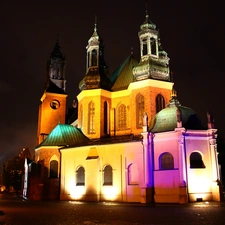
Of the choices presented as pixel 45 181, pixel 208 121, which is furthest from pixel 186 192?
pixel 45 181

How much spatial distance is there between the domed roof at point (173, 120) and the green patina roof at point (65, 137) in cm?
947

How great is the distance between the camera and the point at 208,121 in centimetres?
2714

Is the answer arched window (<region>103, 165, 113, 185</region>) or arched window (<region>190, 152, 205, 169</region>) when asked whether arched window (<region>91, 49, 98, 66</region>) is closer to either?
arched window (<region>103, 165, 113, 185</region>)

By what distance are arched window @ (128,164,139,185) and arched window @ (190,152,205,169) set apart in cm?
504

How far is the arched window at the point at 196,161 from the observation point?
86.2 ft

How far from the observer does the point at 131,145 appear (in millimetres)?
28375

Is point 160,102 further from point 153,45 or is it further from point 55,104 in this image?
point 55,104

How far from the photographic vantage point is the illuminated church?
84.9 ft

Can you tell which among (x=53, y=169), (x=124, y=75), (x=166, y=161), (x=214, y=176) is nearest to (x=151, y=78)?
(x=124, y=75)

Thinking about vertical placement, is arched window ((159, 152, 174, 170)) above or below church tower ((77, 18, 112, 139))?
below

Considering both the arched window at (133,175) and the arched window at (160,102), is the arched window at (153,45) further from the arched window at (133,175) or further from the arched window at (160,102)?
the arched window at (133,175)

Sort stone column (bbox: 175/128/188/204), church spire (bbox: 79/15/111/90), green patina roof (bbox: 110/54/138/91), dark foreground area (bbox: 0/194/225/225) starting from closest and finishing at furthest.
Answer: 1. dark foreground area (bbox: 0/194/225/225)
2. stone column (bbox: 175/128/188/204)
3. church spire (bbox: 79/15/111/90)
4. green patina roof (bbox: 110/54/138/91)

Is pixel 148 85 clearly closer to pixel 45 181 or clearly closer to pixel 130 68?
pixel 130 68

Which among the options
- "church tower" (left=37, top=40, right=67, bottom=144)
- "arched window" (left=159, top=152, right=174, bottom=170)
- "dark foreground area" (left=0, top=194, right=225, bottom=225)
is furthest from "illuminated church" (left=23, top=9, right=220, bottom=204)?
"church tower" (left=37, top=40, right=67, bottom=144)
